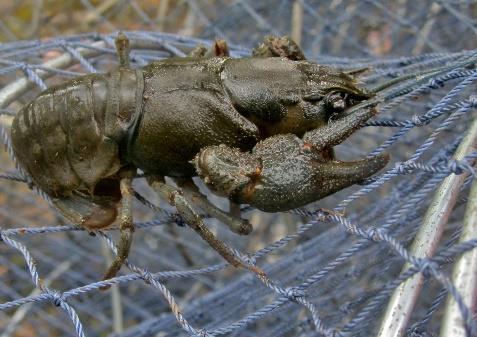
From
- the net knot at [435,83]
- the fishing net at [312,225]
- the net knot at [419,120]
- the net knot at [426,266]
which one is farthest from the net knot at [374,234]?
the net knot at [435,83]

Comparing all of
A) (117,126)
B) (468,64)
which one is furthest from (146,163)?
(468,64)

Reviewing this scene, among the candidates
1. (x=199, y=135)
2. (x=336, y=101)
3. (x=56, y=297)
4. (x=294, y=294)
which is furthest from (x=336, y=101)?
(x=56, y=297)

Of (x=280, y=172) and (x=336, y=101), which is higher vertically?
(x=336, y=101)

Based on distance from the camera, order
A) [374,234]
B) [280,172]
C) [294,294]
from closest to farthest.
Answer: [374,234], [294,294], [280,172]

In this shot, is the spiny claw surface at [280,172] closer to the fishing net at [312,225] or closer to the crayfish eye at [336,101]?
the fishing net at [312,225]

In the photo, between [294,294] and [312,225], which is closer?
[294,294]

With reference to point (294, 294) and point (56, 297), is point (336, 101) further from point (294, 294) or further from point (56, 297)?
point (56, 297)
